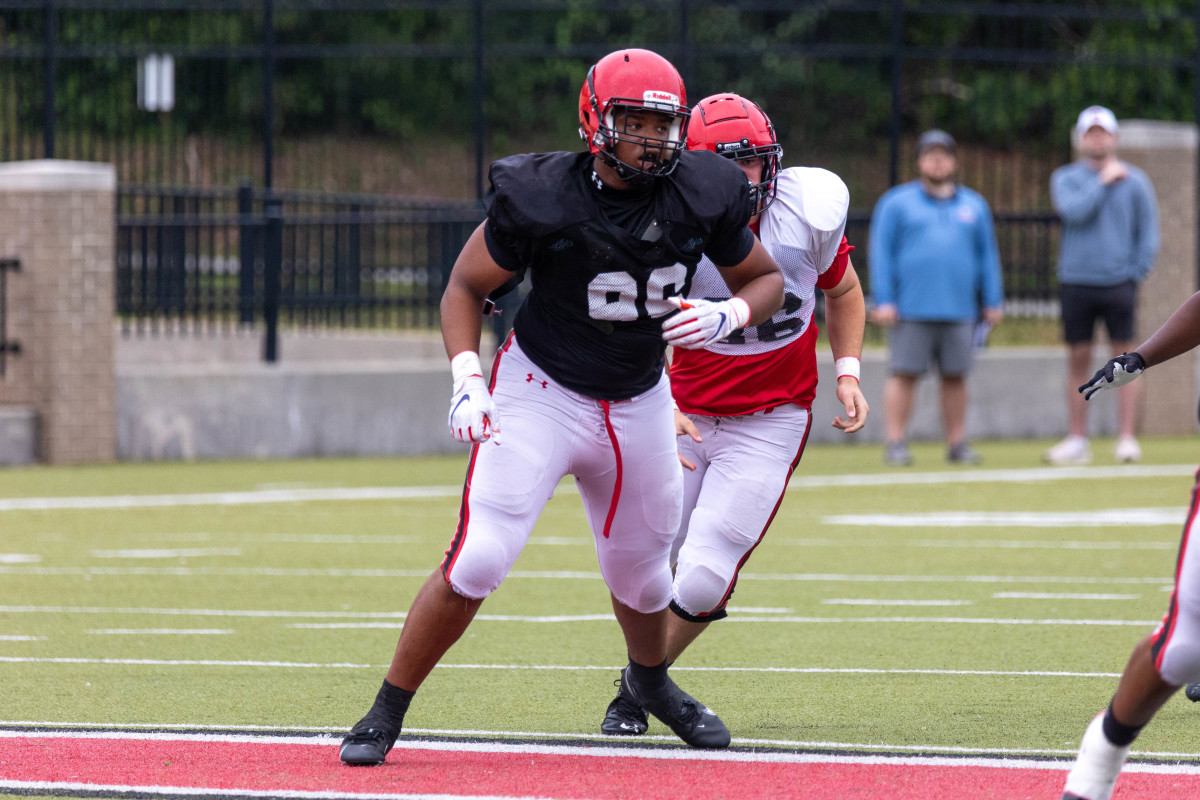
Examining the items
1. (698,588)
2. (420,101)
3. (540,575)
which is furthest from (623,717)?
(420,101)

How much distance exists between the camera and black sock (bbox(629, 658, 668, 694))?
16.9ft

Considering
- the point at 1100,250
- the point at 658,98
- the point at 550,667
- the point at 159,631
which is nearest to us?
the point at 658,98

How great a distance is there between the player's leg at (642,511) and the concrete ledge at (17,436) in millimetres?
9262

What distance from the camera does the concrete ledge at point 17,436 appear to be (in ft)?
43.8

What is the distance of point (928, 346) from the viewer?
13.0m

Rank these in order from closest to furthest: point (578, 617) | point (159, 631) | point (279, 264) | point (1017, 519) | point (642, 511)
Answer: point (642, 511), point (159, 631), point (578, 617), point (1017, 519), point (279, 264)

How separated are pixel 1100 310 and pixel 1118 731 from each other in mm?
9672

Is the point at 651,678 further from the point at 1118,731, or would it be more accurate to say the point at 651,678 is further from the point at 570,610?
the point at 570,610

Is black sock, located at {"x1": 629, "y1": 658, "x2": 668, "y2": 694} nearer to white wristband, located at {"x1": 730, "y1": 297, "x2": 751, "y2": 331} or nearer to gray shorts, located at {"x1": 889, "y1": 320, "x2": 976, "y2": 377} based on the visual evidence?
white wristband, located at {"x1": 730, "y1": 297, "x2": 751, "y2": 331}

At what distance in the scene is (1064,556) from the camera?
915 centimetres

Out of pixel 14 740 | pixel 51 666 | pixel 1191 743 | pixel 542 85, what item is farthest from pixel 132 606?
pixel 542 85

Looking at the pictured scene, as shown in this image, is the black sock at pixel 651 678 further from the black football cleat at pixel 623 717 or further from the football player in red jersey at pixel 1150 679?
the football player in red jersey at pixel 1150 679

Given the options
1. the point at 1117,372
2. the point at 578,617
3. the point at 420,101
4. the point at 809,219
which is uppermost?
the point at 420,101

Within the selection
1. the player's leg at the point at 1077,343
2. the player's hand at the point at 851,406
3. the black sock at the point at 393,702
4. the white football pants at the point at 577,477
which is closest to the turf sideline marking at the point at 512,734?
the black sock at the point at 393,702
